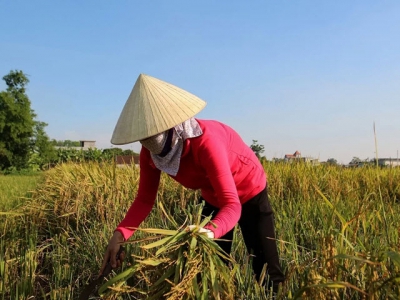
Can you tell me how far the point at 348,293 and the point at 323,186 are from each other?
2.93m

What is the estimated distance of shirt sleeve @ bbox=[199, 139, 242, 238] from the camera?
1.33 m

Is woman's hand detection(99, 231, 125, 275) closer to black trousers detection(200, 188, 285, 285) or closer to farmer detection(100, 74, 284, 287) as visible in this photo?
farmer detection(100, 74, 284, 287)

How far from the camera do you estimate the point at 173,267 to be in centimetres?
108

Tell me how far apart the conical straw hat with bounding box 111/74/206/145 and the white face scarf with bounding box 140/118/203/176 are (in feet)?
0.20

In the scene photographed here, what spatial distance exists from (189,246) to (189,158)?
21.8 inches

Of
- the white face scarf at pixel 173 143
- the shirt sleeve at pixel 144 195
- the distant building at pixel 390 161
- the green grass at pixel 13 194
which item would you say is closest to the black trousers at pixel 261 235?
the shirt sleeve at pixel 144 195

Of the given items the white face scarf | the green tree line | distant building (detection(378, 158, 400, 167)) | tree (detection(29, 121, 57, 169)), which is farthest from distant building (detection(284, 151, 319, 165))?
tree (detection(29, 121, 57, 169))

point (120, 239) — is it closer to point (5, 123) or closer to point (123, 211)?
point (123, 211)

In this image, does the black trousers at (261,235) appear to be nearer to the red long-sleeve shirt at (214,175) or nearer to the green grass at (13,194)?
the red long-sleeve shirt at (214,175)

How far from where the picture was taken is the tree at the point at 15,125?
24.4 meters

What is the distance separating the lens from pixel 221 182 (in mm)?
1384

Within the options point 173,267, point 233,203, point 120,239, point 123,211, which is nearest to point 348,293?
point 233,203

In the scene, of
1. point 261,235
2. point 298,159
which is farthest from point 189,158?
point 298,159

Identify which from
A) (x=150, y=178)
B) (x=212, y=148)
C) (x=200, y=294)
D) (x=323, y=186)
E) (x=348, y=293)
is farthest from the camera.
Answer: (x=323, y=186)
